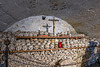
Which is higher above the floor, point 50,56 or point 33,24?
point 33,24

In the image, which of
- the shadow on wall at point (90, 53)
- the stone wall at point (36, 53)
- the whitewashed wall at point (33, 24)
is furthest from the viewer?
the shadow on wall at point (90, 53)

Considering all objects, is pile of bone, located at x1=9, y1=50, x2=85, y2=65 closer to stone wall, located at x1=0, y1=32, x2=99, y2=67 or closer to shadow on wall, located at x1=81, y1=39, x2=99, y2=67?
stone wall, located at x1=0, y1=32, x2=99, y2=67

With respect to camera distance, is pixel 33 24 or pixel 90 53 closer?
pixel 33 24

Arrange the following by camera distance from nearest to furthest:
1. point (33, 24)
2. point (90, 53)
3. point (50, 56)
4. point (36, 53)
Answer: point (36, 53) → point (50, 56) → point (33, 24) → point (90, 53)

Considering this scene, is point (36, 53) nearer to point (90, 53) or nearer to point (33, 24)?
point (33, 24)

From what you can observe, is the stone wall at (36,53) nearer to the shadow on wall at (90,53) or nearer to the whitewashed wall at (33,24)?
the whitewashed wall at (33,24)

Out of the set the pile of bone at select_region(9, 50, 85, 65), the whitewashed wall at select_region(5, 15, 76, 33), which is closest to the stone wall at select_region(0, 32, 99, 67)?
the pile of bone at select_region(9, 50, 85, 65)

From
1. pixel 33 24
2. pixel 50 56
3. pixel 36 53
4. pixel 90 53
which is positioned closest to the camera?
pixel 36 53

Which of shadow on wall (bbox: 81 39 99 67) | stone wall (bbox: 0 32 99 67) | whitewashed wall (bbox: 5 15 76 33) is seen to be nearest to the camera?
stone wall (bbox: 0 32 99 67)

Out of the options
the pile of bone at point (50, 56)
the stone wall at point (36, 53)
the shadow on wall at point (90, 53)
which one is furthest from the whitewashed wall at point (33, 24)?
the shadow on wall at point (90, 53)

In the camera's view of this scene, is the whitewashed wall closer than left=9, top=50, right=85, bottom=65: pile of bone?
Answer: No

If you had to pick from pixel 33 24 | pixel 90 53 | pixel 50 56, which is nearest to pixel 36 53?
pixel 50 56

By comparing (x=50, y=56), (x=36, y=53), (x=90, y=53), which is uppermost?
(x=36, y=53)

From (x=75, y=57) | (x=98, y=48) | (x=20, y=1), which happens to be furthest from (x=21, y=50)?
(x=98, y=48)
